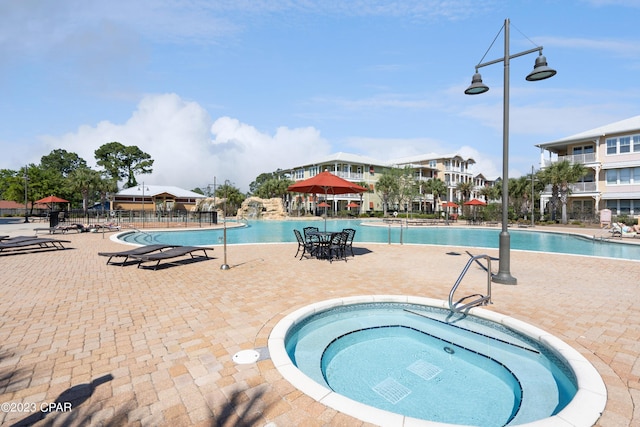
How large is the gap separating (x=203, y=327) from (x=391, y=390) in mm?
2543

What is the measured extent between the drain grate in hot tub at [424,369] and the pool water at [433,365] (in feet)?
0.04

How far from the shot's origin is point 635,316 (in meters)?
4.66

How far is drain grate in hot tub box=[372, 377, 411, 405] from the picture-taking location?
3.12 meters

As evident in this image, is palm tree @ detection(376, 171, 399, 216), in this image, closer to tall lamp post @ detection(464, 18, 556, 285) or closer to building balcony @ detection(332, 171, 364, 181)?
building balcony @ detection(332, 171, 364, 181)

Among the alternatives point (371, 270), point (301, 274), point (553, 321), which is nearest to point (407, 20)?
point (371, 270)

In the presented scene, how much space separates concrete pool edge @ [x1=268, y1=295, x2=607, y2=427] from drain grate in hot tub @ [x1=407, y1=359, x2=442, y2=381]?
1.24 m

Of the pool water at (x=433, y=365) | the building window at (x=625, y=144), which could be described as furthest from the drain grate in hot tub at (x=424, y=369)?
the building window at (x=625, y=144)

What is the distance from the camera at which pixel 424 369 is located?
3.70 meters

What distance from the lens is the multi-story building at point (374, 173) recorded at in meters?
52.2

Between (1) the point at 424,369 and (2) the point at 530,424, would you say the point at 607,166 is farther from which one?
(2) the point at 530,424

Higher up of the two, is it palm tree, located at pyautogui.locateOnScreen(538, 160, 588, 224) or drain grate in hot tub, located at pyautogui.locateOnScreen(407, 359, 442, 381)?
palm tree, located at pyautogui.locateOnScreen(538, 160, 588, 224)

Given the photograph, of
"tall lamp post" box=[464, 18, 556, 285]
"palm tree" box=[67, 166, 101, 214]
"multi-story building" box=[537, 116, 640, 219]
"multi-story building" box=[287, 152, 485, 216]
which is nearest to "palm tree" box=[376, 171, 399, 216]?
"multi-story building" box=[287, 152, 485, 216]

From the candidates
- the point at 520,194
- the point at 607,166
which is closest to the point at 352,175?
the point at 520,194

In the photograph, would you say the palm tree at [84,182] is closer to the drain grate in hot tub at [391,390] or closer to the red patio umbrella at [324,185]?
the red patio umbrella at [324,185]
